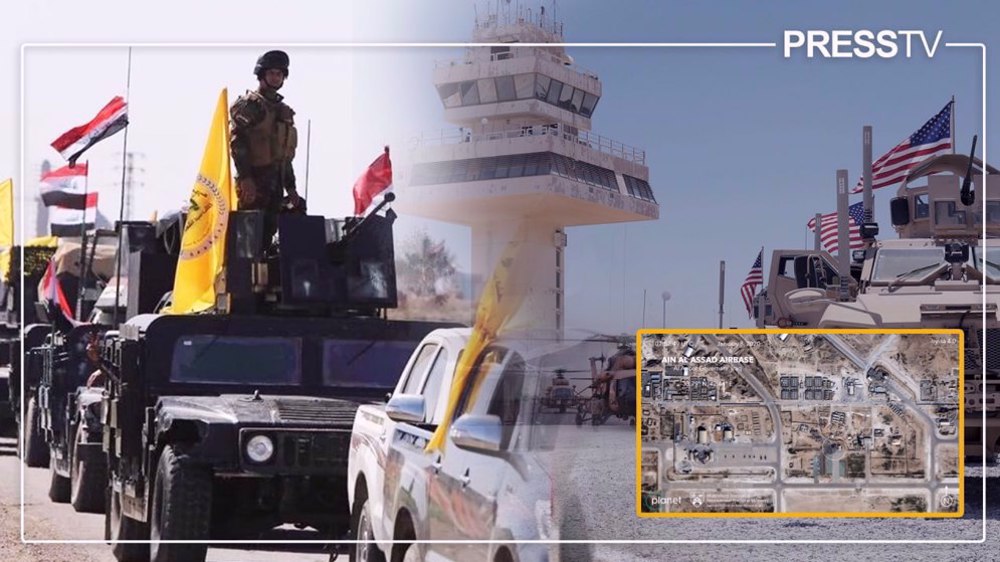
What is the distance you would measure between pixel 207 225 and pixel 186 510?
1.70 metres

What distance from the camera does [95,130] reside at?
31.1 feet

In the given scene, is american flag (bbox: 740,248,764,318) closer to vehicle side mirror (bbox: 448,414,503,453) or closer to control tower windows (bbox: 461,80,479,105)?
control tower windows (bbox: 461,80,479,105)

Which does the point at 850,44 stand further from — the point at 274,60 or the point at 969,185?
the point at 274,60

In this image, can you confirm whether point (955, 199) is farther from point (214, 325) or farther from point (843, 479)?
point (214, 325)

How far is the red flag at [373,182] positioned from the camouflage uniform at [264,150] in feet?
2.01

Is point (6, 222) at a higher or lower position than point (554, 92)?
lower

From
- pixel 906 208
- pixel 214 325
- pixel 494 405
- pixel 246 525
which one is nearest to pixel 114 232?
pixel 214 325

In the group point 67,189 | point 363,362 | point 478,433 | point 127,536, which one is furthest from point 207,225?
point 478,433

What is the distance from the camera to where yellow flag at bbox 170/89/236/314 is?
9414 millimetres

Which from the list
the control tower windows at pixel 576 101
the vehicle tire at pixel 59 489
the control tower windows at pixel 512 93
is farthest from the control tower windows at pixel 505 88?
the vehicle tire at pixel 59 489

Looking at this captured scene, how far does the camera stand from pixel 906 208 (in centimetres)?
1016

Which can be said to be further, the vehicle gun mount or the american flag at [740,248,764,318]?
the vehicle gun mount

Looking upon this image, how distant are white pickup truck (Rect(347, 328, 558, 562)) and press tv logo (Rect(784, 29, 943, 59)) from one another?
2.17 meters

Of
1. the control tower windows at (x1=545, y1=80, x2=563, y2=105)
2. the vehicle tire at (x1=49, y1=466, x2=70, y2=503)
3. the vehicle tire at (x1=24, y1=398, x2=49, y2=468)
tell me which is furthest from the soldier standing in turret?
the vehicle tire at (x1=24, y1=398, x2=49, y2=468)
